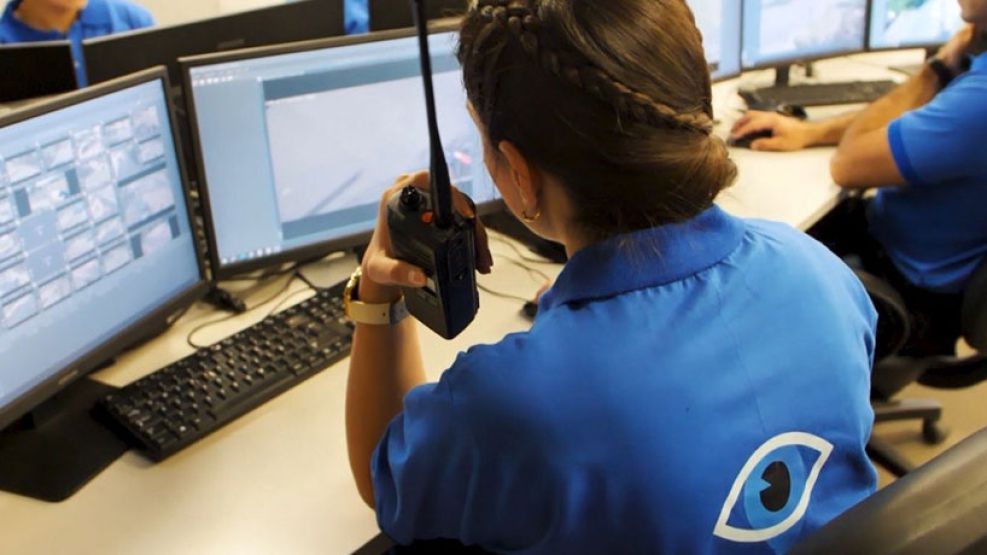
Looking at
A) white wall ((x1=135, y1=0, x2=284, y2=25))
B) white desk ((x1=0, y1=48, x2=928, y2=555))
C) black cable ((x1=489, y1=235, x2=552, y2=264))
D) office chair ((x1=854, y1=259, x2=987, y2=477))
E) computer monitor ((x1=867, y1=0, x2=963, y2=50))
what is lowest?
office chair ((x1=854, y1=259, x2=987, y2=477))

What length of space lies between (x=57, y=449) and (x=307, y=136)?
1.81 feet

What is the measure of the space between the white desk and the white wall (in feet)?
8.16

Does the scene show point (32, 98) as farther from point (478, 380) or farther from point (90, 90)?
point (478, 380)

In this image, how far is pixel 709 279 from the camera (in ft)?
2.69

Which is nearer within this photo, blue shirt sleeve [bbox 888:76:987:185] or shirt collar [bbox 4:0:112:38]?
blue shirt sleeve [bbox 888:76:987:185]

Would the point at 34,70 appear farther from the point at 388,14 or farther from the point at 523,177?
the point at 523,177

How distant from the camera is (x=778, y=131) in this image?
6.77 ft

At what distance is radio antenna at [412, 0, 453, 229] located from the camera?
0.82 m

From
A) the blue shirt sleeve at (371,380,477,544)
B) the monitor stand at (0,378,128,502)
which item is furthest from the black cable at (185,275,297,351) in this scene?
the blue shirt sleeve at (371,380,477,544)

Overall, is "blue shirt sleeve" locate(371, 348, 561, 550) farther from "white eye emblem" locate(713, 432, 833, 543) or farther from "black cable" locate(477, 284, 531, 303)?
"black cable" locate(477, 284, 531, 303)

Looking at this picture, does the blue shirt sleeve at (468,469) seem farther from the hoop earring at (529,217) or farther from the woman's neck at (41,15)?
the woman's neck at (41,15)

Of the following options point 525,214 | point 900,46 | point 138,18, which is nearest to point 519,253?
point 525,214

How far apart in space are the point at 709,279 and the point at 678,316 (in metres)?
0.06

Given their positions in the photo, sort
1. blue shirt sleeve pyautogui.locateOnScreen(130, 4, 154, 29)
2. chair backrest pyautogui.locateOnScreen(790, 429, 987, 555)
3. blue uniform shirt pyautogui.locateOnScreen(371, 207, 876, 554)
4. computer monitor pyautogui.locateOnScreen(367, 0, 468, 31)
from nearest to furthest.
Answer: chair backrest pyautogui.locateOnScreen(790, 429, 987, 555) < blue uniform shirt pyautogui.locateOnScreen(371, 207, 876, 554) < computer monitor pyautogui.locateOnScreen(367, 0, 468, 31) < blue shirt sleeve pyautogui.locateOnScreen(130, 4, 154, 29)
